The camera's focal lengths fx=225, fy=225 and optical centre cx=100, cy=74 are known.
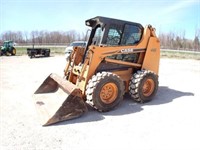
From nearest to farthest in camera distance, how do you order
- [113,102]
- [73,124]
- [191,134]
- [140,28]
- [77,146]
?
[77,146] < [191,134] < [73,124] < [113,102] < [140,28]

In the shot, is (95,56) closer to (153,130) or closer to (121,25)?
(121,25)

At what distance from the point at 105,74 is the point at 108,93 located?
1.65ft

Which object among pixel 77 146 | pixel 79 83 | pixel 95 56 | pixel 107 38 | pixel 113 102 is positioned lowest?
pixel 77 146

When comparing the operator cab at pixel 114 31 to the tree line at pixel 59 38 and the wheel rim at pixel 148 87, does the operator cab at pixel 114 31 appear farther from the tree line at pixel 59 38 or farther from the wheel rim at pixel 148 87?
the tree line at pixel 59 38

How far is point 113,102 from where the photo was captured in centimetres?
574

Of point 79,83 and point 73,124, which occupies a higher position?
point 79,83

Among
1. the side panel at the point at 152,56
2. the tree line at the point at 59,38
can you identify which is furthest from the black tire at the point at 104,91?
the tree line at the point at 59,38

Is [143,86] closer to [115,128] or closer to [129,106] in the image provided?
[129,106]

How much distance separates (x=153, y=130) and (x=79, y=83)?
7.48 feet

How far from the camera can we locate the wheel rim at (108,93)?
18.3ft

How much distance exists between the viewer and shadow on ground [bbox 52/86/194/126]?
5.21 metres

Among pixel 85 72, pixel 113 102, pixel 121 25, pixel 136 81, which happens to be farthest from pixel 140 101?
pixel 121 25

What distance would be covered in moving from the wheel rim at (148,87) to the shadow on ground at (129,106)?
0.91ft

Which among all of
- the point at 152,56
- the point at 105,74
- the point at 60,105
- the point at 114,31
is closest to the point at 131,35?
the point at 114,31
